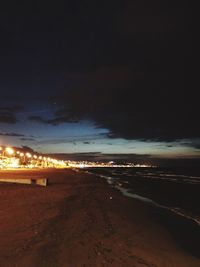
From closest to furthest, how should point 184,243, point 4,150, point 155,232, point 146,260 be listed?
point 146,260, point 184,243, point 155,232, point 4,150

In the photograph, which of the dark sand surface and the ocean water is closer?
the dark sand surface

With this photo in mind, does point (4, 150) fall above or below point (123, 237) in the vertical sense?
above

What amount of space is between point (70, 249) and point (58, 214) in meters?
7.55

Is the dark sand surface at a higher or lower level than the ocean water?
lower

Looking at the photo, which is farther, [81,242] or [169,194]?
[169,194]

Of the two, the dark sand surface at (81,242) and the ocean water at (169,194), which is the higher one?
the ocean water at (169,194)

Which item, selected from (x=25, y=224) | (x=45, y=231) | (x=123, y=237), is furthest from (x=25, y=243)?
(x=123, y=237)

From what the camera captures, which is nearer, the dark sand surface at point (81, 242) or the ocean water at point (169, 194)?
the dark sand surface at point (81, 242)

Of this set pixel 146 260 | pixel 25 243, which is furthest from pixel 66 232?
pixel 146 260

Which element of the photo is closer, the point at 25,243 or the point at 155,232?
the point at 25,243

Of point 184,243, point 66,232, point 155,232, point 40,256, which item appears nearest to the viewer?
point 40,256

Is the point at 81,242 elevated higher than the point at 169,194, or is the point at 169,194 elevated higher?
the point at 169,194

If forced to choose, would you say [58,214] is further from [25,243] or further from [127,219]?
[25,243]

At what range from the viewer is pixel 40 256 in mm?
9977
